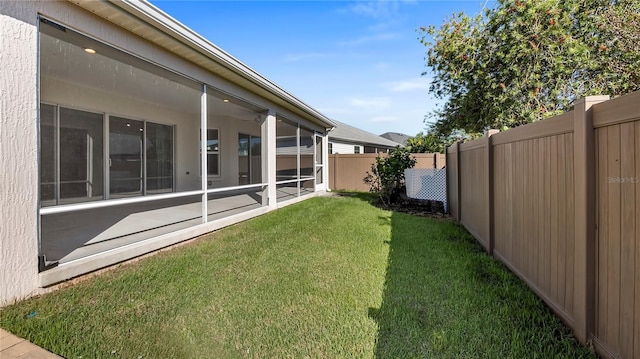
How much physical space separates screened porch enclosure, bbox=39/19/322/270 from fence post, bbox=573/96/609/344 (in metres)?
4.42

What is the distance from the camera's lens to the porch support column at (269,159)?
23.5ft

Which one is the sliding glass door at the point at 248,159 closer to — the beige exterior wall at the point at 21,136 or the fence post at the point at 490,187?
the beige exterior wall at the point at 21,136

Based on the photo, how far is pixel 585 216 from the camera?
182 cm

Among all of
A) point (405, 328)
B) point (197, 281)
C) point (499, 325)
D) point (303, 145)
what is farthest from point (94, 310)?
point (303, 145)

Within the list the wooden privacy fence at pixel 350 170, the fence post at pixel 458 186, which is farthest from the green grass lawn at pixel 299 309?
the wooden privacy fence at pixel 350 170

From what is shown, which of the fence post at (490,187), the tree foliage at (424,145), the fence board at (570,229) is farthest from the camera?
the tree foliage at (424,145)

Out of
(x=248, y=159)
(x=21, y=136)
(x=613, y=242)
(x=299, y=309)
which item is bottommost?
(x=299, y=309)

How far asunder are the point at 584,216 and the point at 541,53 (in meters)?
6.04

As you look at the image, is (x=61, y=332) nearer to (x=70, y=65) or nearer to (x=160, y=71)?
(x=160, y=71)

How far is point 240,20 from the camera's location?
7684 millimetres

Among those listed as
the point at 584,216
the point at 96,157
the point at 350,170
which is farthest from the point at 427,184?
the point at 96,157

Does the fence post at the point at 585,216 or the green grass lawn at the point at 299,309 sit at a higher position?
the fence post at the point at 585,216

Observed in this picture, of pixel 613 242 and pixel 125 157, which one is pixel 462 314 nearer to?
pixel 613 242

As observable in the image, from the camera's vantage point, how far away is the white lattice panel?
24.4 ft
